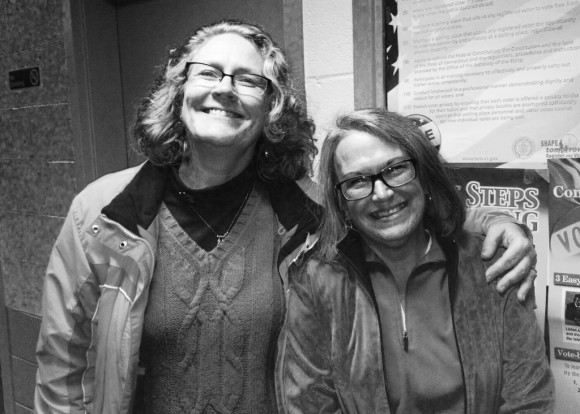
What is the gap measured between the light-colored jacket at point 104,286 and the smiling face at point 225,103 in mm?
204

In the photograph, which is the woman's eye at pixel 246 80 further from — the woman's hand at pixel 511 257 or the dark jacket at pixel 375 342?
the woman's hand at pixel 511 257

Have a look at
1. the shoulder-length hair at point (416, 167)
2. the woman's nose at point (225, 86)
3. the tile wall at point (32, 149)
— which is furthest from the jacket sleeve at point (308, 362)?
the tile wall at point (32, 149)

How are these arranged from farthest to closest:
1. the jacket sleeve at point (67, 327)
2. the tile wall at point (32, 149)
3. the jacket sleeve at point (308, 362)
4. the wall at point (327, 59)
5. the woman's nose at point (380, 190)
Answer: the tile wall at point (32, 149) → the wall at point (327, 59) → the jacket sleeve at point (67, 327) → the jacket sleeve at point (308, 362) → the woman's nose at point (380, 190)

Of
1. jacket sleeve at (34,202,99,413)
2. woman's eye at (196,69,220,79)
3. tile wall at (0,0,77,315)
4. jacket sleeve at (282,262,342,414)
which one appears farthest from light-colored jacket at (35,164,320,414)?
tile wall at (0,0,77,315)

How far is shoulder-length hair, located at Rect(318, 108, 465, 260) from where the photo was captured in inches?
41.0

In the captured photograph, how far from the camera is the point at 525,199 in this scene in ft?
4.23

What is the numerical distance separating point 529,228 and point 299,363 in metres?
0.64

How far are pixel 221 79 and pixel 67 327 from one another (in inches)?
28.5

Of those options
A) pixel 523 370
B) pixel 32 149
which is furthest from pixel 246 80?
pixel 32 149

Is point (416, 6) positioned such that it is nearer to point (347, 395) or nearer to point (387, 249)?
point (387, 249)

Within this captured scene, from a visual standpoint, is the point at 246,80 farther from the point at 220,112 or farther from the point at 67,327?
the point at 67,327

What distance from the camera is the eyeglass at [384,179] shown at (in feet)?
3.34

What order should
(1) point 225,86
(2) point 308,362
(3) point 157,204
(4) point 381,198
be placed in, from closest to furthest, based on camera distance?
(4) point 381,198
(2) point 308,362
(1) point 225,86
(3) point 157,204

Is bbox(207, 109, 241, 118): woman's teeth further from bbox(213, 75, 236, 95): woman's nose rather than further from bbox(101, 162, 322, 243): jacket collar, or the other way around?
bbox(101, 162, 322, 243): jacket collar
